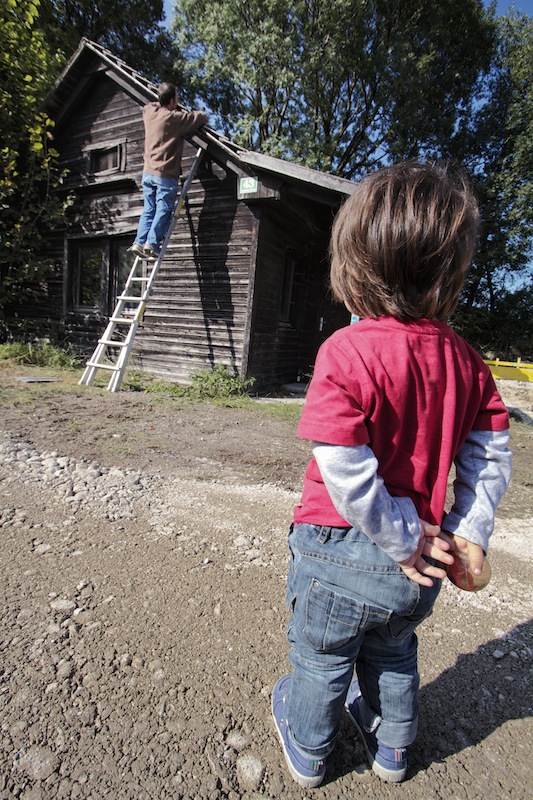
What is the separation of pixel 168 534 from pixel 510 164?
20.0 meters

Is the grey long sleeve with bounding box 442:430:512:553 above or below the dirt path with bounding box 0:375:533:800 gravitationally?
above

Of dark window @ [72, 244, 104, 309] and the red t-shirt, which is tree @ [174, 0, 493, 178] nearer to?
dark window @ [72, 244, 104, 309]

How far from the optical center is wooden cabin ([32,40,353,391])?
267 inches

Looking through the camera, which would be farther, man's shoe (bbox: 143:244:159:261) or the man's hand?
man's shoe (bbox: 143:244:159:261)

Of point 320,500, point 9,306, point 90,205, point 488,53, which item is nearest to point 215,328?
point 90,205

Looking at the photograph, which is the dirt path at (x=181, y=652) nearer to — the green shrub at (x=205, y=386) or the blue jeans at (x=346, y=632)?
the blue jeans at (x=346, y=632)

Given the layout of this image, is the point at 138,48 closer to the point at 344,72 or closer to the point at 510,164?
the point at 344,72

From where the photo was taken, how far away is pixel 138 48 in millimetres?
19625

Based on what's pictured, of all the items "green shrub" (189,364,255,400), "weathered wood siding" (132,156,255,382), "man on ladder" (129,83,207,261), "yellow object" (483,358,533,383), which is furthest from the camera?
"yellow object" (483,358,533,383)

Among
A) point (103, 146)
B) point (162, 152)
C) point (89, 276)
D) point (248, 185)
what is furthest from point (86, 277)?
point (248, 185)

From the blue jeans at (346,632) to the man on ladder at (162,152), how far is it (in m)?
6.36

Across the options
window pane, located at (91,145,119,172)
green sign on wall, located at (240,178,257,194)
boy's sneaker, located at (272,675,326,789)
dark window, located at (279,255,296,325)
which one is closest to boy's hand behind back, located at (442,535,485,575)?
boy's sneaker, located at (272,675,326,789)

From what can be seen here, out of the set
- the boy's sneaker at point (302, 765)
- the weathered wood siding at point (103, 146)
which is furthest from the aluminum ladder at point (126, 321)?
the boy's sneaker at point (302, 765)

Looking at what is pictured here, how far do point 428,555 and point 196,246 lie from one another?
7.08 meters
